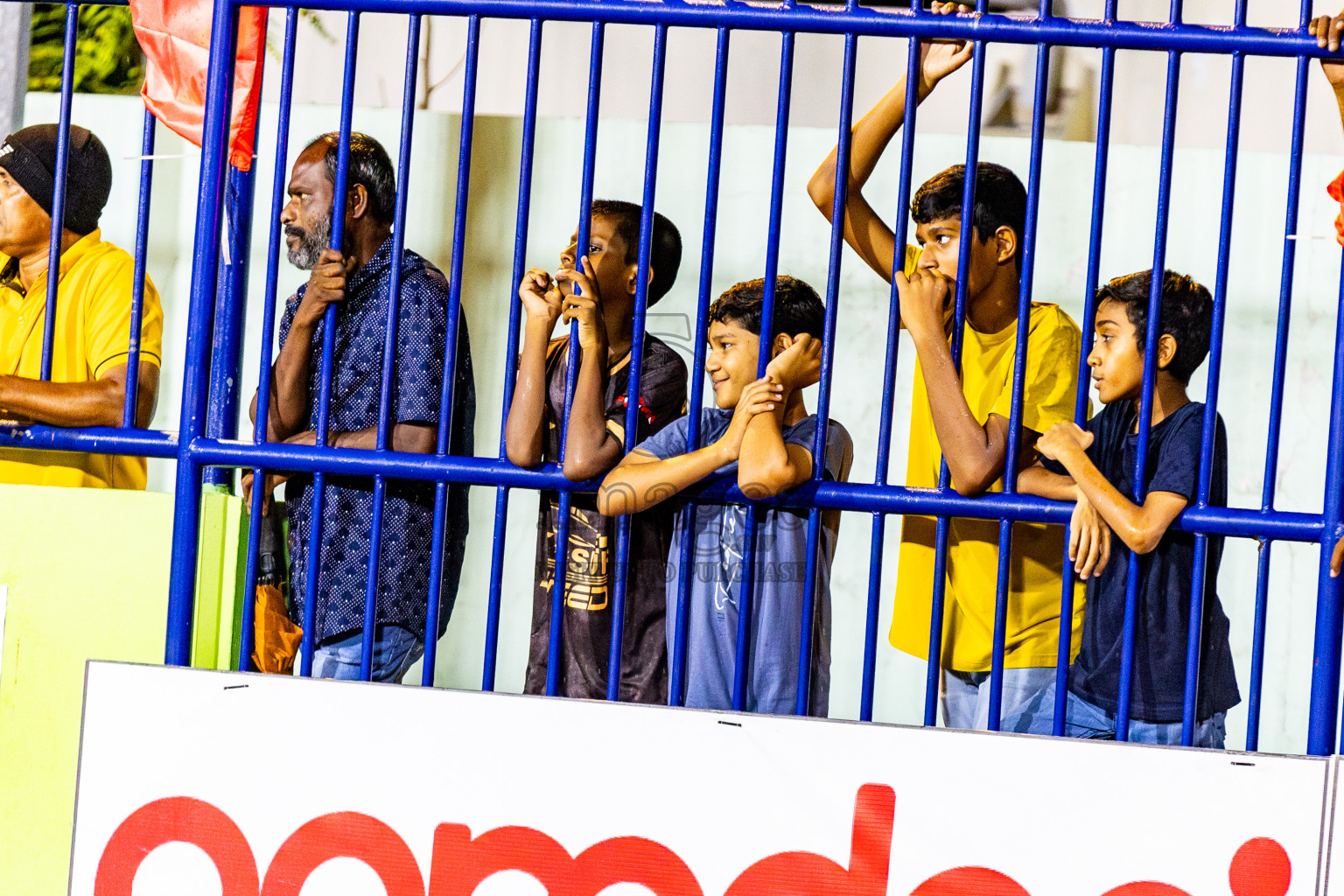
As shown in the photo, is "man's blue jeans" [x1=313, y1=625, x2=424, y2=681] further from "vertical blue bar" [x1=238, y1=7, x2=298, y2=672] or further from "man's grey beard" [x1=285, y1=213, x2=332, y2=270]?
"man's grey beard" [x1=285, y1=213, x2=332, y2=270]

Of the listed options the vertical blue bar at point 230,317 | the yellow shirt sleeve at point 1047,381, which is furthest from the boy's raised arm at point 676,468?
the vertical blue bar at point 230,317

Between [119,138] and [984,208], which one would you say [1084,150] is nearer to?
[984,208]

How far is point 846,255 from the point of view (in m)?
4.55

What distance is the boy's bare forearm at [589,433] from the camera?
222 centimetres

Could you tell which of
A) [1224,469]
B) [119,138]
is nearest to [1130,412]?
[1224,469]

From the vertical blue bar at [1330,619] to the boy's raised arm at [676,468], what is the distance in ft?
3.04

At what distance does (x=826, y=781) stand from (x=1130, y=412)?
995mm

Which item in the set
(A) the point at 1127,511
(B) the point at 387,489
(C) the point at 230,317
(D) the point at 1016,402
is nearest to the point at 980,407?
(D) the point at 1016,402

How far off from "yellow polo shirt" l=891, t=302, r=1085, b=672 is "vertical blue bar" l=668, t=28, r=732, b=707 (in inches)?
19.2

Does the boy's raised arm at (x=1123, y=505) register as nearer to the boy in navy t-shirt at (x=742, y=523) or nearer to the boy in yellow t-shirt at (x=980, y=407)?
the boy in yellow t-shirt at (x=980, y=407)

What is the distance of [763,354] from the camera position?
7.37ft

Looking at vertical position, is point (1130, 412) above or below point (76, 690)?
above

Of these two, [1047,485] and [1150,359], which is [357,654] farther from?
[1150,359]

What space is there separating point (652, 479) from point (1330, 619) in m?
1.15
